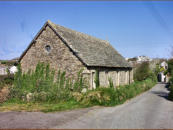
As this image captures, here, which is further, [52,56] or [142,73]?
[142,73]

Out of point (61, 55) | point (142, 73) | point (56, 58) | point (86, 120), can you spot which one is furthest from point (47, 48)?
point (142, 73)

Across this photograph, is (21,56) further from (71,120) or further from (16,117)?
(71,120)

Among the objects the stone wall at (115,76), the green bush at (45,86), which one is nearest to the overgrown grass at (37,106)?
the green bush at (45,86)

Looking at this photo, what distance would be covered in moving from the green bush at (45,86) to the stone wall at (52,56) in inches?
30.1

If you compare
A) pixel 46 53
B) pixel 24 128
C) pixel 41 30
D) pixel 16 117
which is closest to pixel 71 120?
pixel 24 128

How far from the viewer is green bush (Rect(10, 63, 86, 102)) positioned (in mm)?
15680

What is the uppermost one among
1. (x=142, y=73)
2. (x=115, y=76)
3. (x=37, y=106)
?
(x=142, y=73)

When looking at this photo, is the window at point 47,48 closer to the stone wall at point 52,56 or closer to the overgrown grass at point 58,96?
the stone wall at point 52,56

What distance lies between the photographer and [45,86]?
677 inches

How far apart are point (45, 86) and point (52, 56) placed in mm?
4347

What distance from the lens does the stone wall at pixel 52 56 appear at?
1909 cm

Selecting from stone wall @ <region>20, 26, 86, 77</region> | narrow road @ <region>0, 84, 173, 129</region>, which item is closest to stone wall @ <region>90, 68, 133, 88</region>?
stone wall @ <region>20, 26, 86, 77</region>

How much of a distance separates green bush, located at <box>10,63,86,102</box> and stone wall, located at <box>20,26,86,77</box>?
764 mm

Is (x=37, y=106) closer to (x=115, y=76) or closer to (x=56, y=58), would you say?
(x=56, y=58)
